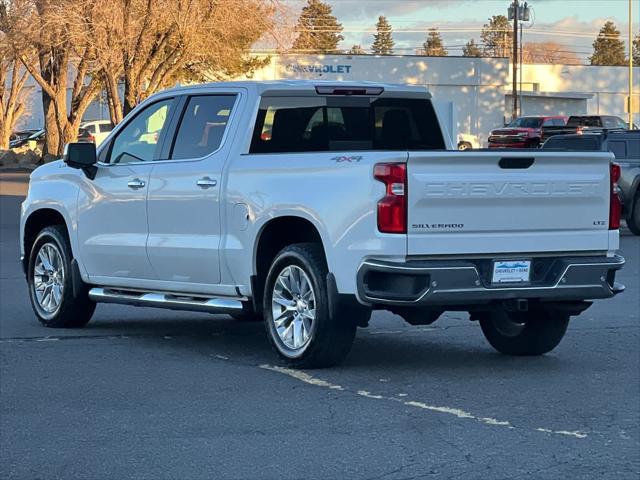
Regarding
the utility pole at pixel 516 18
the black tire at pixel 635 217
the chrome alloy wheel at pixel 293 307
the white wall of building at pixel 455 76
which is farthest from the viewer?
the white wall of building at pixel 455 76

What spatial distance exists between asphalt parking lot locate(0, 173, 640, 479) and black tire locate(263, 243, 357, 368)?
4.8 inches

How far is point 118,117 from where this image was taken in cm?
4041

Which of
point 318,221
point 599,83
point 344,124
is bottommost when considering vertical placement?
point 318,221

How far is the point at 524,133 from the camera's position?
174ft

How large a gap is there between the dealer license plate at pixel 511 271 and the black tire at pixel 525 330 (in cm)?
101

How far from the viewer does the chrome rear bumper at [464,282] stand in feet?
25.6

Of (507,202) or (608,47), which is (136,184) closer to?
(507,202)

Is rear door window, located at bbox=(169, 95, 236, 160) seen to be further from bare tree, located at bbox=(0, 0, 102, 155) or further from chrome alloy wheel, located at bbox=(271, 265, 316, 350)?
bare tree, located at bbox=(0, 0, 102, 155)

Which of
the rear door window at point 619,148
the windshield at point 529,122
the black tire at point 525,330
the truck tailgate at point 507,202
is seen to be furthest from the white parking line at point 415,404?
the windshield at point 529,122

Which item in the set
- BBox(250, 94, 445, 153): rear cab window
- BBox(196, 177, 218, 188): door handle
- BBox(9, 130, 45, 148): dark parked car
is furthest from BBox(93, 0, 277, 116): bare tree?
BBox(9, 130, 45, 148): dark parked car

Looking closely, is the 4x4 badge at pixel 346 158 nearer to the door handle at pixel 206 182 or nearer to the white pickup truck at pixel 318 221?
the white pickup truck at pixel 318 221

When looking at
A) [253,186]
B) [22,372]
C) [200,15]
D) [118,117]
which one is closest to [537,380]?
[253,186]

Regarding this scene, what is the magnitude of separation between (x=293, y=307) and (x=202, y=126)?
184cm

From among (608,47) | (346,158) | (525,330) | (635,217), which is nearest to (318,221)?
(346,158)
